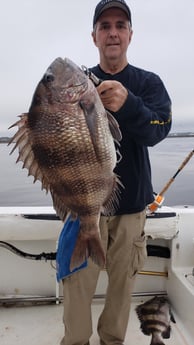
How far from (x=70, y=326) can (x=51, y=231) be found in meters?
0.93

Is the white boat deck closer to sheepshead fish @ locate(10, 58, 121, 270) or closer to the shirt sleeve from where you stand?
sheepshead fish @ locate(10, 58, 121, 270)

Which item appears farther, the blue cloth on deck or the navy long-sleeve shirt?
the blue cloth on deck

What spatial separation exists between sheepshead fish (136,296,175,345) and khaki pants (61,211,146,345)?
650 millimetres

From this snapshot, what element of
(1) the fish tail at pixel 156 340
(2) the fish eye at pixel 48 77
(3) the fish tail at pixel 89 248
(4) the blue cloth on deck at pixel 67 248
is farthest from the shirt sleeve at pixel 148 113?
(1) the fish tail at pixel 156 340

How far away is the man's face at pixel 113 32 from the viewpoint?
2293 mm

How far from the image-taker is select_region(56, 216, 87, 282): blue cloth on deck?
245 cm

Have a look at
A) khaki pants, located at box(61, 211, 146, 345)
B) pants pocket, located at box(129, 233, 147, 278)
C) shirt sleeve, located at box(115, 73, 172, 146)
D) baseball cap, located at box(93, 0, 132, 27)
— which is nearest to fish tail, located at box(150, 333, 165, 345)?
khaki pants, located at box(61, 211, 146, 345)

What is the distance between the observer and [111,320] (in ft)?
8.95

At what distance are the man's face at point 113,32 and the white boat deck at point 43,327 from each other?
2.41 meters

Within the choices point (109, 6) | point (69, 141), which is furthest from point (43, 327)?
point (109, 6)

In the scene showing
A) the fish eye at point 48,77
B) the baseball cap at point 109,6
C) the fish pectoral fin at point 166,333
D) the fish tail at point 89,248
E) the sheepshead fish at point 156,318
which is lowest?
the sheepshead fish at point 156,318

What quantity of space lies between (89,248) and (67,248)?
1.62ft

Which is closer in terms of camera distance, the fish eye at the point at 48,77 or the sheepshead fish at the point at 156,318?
the fish eye at the point at 48,77

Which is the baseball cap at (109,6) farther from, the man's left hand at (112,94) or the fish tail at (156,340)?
the fish tail at (156,340)
